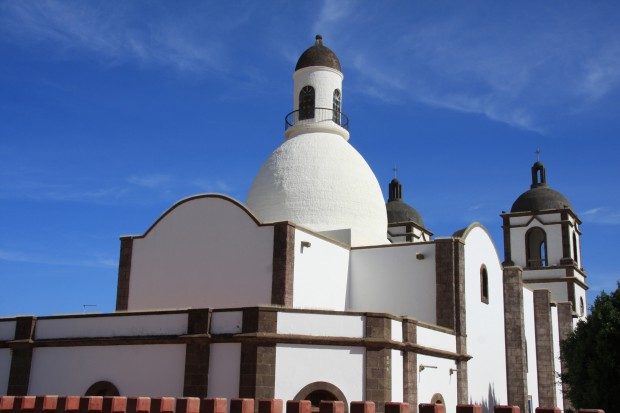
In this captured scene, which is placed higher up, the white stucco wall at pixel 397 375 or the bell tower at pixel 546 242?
the bell tower at pixel 546 242

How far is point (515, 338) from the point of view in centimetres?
2791

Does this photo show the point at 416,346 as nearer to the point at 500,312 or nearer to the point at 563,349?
the point at 563,349

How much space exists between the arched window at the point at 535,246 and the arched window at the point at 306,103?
15.8m

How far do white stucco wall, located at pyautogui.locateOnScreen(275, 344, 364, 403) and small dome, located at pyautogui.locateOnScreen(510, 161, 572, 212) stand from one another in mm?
22263

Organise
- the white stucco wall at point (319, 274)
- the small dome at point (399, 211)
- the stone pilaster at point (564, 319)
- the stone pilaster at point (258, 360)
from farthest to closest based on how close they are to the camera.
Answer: the small dome at point (399, 211) → the stone pilaster at point (564, 319) → the white stucco wall at point (319, 274) → the stone pilaster at point (258, 360)

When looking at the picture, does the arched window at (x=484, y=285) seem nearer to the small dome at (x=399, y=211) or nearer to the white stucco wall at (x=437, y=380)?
the white stucco wall at (x=437, y=380)

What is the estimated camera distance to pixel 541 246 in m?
38.0

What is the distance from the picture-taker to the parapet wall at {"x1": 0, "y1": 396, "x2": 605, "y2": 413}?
8836 mm

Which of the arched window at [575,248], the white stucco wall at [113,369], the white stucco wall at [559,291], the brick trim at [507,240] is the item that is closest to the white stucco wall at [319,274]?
the white stucco wall at [113,369]

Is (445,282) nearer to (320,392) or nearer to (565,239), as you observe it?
(320,392)

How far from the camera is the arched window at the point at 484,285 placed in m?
25.8

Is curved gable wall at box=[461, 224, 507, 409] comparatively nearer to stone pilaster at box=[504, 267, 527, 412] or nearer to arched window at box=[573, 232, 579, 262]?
stone pilaster at box=[504, 267, 527, 412]

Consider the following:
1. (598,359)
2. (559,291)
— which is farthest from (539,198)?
(598,359)

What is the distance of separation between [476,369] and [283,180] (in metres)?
9.36
